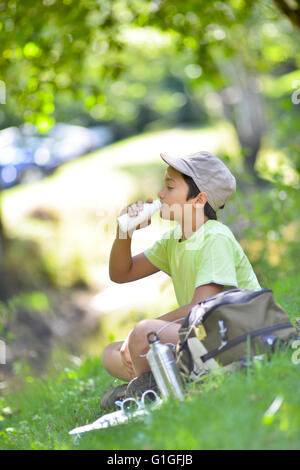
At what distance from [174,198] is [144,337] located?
2.73 ft

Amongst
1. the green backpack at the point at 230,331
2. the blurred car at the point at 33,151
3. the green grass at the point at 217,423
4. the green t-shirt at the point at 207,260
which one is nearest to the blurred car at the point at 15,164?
the blurred car at the point at 33,151

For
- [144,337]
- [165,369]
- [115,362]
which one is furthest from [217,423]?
[115,362]

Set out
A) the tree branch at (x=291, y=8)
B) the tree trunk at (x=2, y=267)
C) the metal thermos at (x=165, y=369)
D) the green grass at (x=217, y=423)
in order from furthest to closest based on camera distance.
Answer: the tree trunk at (x=2, y=267), the tree branch at (x=291, y=8), the metal thermos at (x=165, y=369), the green grass at (x=217, y=423)

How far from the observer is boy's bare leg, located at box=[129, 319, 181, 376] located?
3.05 metres

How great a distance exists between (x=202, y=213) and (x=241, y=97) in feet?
41.8

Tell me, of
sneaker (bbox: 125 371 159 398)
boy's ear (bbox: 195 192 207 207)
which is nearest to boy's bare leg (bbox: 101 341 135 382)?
sneaker (bbox: 125 371 159 398)

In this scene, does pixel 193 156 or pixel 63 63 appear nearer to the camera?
pixel 193 156

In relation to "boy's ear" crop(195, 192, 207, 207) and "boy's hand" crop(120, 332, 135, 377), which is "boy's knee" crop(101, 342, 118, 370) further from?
"boy's ear" crop(195, 192, 207, 207)

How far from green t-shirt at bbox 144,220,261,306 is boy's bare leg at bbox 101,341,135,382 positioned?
466 mm

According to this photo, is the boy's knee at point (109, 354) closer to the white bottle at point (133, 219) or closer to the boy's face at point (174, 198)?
the white bottle at point (133, 219)

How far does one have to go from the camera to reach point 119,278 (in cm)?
372

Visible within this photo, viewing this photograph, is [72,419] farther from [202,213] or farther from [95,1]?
[95,1]

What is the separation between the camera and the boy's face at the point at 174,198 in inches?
134

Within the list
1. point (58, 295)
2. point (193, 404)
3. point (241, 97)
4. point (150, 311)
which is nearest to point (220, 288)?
point (193, 404)
